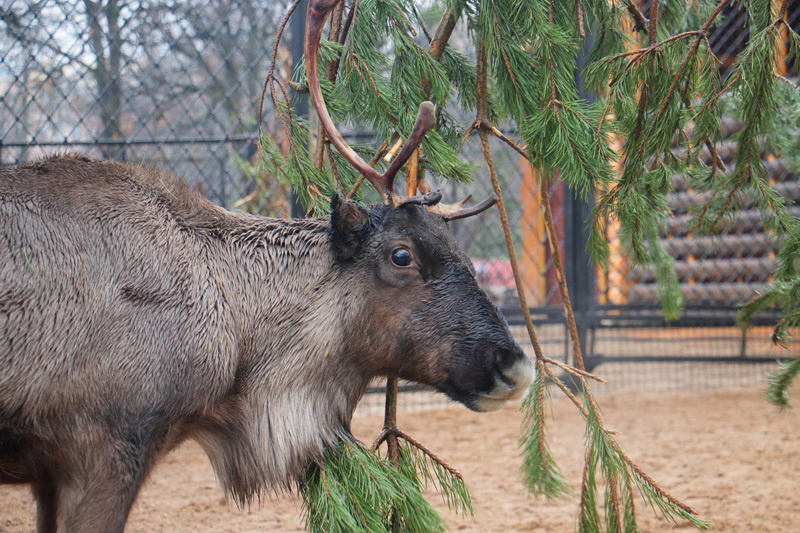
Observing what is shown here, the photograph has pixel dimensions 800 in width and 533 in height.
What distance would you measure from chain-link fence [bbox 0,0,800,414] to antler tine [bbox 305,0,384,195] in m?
1.86

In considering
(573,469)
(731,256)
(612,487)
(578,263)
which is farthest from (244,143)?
(731,256)

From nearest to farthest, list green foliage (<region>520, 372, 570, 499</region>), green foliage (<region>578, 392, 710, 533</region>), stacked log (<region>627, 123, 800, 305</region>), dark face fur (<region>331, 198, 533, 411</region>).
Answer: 1. dark face fur (<region>331, 198, 533, 411</region>)
2. green foliage (<region>578, 392, 710, 533</region>)
3. green foliage (<region>520, 372, 570, 499</region>)
4. stacked log (<region>627, 123, 800, 305</region>)

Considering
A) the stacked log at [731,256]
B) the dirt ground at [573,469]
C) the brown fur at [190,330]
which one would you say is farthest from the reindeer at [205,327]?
the stacked log at [731,256]

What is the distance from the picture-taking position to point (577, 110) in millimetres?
2477

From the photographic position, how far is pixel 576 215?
6.20m

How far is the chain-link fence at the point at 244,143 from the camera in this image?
5250 mm

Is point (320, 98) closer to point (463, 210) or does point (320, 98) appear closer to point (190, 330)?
point (463, 210)

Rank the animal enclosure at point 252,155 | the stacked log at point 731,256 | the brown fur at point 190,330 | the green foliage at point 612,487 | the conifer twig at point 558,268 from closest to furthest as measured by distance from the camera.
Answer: the brown fur at point 190,330 → the green foliage at point 612,487 → the conifer twig at point 558,268 → the animal enclosure at point 252,155 → the stacked log at point 731,256

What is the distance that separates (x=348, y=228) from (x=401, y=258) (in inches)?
8.3

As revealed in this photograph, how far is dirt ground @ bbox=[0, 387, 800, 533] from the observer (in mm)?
3449

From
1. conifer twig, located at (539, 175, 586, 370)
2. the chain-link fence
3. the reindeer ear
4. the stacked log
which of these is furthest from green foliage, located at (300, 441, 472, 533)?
the stacked log

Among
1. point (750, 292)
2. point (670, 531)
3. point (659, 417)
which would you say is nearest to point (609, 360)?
point (659, 417)

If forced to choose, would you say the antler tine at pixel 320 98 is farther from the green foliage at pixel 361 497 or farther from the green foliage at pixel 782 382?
the green foliage at pixel 782 382

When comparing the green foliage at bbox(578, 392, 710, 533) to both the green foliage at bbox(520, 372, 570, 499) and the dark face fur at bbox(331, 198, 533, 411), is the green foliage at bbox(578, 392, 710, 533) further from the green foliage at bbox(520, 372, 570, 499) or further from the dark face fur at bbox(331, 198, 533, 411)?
the dark face fur at bbox(331, 198, 533, 411)
